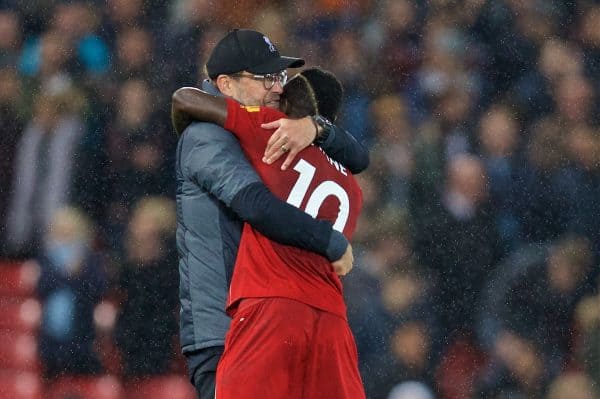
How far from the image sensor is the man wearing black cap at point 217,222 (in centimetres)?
133

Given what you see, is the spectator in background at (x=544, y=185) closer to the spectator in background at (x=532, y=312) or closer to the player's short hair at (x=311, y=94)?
the spectator in background at (x=532, y=312)

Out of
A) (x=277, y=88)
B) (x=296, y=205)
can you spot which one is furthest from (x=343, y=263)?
(x=277, y=88)

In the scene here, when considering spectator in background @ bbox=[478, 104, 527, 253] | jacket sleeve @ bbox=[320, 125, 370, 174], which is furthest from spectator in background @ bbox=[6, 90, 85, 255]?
jacket sleeve @ bbox=[320, 125, 370, 174]

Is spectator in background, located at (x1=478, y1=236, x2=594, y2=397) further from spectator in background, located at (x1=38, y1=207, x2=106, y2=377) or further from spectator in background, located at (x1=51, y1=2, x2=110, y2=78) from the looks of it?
spectator in background, located at (x1=51, y1=2, x2=110, y2=78)

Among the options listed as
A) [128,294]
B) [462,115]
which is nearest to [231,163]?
[128,294]

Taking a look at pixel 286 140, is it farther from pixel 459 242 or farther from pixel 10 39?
pixel 10 39

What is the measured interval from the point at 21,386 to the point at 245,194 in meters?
1.51

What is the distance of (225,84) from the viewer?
1563 millimetres

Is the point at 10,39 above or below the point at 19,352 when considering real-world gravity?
above

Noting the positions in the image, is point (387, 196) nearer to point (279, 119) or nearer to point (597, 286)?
point (597, 286)

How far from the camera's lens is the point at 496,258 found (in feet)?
8.93

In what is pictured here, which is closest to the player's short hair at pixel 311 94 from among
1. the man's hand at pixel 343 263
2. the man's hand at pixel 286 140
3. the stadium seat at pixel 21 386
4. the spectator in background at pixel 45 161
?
the man's hand at pixel 286 140

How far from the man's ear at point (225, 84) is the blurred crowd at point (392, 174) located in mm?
1131

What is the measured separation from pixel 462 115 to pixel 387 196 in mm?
307
